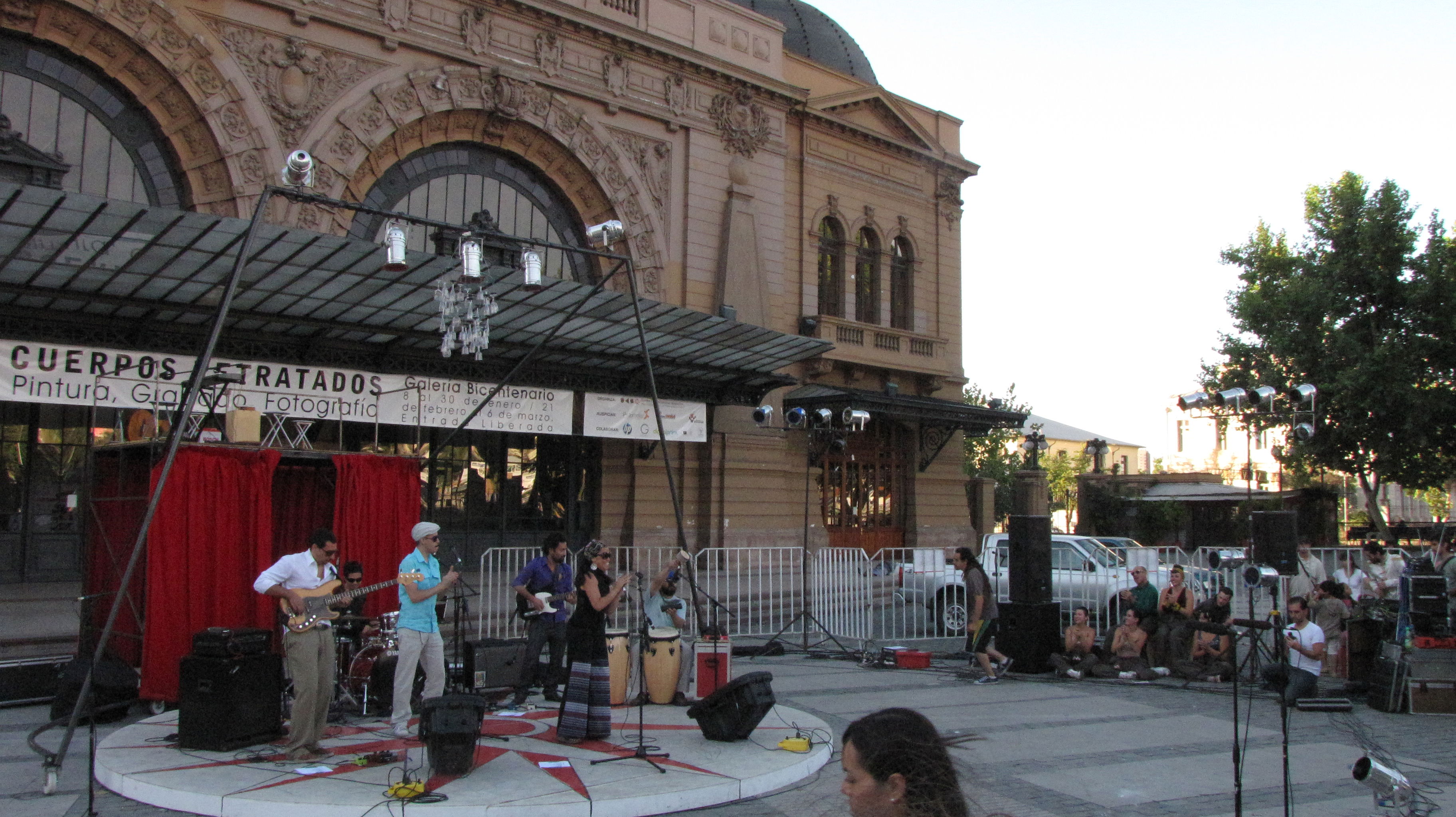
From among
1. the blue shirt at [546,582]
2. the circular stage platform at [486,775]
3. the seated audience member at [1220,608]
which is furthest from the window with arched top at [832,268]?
the circular stage platform at [486,775]

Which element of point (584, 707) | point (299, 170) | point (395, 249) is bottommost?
point (584, 707)

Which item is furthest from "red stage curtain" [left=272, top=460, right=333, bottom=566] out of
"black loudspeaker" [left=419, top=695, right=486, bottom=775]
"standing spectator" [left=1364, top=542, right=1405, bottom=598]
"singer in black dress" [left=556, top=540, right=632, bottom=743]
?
"standing spectator" [left=1364, top=542, right=1405, bottom=598]

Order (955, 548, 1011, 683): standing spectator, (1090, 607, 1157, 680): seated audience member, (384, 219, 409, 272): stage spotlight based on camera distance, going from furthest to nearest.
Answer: (955, 548, 1011, 683): standing spectator
(1090, 607, 1157, 680): seated audience member
(384, 219, 409, 272): stage spotlight

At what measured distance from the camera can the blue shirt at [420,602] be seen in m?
9.96

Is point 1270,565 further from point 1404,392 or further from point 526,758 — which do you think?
point 1404,392

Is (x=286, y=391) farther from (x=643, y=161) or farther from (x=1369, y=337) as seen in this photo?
(x=1369, y=337)

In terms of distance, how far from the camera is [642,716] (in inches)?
404

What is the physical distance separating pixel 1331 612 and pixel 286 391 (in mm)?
15713

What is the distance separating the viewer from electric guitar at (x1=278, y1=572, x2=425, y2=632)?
362 inches

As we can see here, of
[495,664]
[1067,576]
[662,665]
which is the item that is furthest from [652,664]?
[1067,576]

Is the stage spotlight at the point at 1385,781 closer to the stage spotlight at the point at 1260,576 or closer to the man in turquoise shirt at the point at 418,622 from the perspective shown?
the stage spotlight at the point at 1260,576

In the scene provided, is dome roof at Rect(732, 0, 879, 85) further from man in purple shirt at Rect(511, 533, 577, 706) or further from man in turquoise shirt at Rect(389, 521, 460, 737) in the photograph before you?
man in turquoise shirt at Rect(389, 521, 460, 737)

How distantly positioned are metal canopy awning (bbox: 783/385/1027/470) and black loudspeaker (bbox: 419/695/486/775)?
17.0 meters

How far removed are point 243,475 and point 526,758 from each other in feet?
17.4
